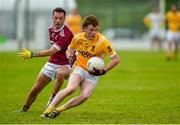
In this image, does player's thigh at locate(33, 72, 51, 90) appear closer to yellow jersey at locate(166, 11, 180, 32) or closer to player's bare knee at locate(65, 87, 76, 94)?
player's bare knee at locate(65, 87, 76, 94)

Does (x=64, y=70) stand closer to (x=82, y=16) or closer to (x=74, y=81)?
(x=74, y=81)

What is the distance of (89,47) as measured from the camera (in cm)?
1429

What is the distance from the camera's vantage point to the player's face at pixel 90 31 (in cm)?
1407

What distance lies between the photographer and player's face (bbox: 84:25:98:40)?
14.1 metres

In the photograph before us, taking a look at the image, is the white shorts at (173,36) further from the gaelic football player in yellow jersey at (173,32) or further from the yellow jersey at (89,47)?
the yellow jersey at (89,47)

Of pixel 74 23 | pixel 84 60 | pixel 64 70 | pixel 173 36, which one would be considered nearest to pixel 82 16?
pixel 74 23

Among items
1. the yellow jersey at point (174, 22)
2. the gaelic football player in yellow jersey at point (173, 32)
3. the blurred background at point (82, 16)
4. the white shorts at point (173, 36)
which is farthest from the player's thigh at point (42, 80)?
the blurred background at point (82, 16)

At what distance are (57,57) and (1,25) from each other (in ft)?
117

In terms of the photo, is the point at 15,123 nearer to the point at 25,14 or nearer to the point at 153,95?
the point at 153,95

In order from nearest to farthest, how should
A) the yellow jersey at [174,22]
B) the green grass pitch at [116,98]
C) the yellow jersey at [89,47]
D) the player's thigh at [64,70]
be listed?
the yellow jersey at [89,47]
the green grass pitch at [116,98]
the player's thigh at [64,70]
the yellow jersey at [174,22]

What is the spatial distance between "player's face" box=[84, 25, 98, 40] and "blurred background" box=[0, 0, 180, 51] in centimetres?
3360

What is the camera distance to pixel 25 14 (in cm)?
4862

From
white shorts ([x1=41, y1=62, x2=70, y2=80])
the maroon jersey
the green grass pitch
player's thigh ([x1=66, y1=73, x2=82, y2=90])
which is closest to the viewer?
player's thigh ([x1=66, y1=73, x2=82, y2=90])

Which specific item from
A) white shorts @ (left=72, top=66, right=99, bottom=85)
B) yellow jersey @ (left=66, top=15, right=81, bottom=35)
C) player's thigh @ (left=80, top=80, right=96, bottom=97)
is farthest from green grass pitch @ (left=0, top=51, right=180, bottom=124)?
yellow jersey @ (left=66, top=15, right=81, bottom=35)
